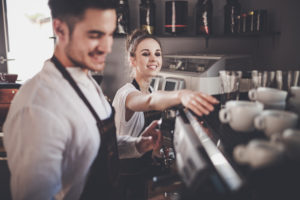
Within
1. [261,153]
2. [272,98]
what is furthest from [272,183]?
[272,98]

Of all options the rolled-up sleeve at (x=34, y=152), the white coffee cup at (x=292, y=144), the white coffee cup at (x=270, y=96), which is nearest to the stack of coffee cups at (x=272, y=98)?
the white coffee cup at (x=270, y=96)

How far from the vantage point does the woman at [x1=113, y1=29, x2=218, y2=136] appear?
3.34 ft

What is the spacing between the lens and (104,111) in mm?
1161

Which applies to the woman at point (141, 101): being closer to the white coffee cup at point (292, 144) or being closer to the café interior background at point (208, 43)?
the white coffee cup at point (292, 144)

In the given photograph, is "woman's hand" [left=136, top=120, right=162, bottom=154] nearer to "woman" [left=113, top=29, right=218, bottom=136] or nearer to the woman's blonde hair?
"woman" [left=113, top=29, right=218, bottom=136]

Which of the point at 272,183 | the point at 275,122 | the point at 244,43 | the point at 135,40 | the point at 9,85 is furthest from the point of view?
the point at 9,85

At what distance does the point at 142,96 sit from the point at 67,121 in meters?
0.63

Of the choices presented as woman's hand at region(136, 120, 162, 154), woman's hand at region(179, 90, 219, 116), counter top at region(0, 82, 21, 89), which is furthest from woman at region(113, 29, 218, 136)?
counter top at region(0, 82, 21, 89)

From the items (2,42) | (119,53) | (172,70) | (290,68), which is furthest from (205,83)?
(2,42)

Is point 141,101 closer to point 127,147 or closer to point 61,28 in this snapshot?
point 127,147

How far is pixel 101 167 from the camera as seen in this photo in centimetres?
108

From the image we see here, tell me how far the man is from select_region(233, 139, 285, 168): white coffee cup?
597mm

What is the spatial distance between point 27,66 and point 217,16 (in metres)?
2.99

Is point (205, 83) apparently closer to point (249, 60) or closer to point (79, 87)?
point (249, 60)
